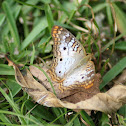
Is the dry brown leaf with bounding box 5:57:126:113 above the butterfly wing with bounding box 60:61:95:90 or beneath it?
beneath

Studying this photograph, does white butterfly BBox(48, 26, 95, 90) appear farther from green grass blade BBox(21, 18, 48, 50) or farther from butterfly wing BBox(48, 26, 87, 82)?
green grass blade BBox(21, 18, 48, 50)

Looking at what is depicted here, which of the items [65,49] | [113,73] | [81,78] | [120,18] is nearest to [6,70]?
[65,49]

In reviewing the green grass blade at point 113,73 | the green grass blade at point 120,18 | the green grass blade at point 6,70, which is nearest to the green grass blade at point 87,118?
the green grass blade at point 113,73

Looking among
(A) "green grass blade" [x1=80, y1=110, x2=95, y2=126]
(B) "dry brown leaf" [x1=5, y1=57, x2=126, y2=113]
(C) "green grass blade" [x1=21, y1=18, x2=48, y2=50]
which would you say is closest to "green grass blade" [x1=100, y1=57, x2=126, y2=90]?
(B) "dry brown leaf" [x1=5, y1=57, x2=126, y2=113]

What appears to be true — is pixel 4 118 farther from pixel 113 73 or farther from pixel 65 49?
pixel 113 73

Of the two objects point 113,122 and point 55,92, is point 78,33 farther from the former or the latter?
point 113,122

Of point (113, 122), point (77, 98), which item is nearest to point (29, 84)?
point (77, 98)

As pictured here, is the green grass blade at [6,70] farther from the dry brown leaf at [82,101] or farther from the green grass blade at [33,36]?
the green grass blade at [33,36]

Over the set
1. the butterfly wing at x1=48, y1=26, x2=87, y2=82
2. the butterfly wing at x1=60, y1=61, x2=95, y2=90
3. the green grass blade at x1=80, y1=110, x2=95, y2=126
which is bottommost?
the green grass blade at x1=80, y1=110, x2=95, y2=126

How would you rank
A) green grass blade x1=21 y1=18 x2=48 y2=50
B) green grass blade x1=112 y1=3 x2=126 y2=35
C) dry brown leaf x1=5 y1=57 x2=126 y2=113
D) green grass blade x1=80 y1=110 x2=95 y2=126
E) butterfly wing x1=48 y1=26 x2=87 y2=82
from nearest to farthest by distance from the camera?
1. dry brown leaf x1=5 y1=57 x2=126 y2=113
2. green grass blade x1=80 y1=110 x2=95 y2=126
3. butterfly wing x1=48 y1=26 x2=87 y2=82
4. green grass blade x1=21 y1=18 x2=48 y2=50
5. green grass blade x1=112 y1=3 x2=126 y2=35
